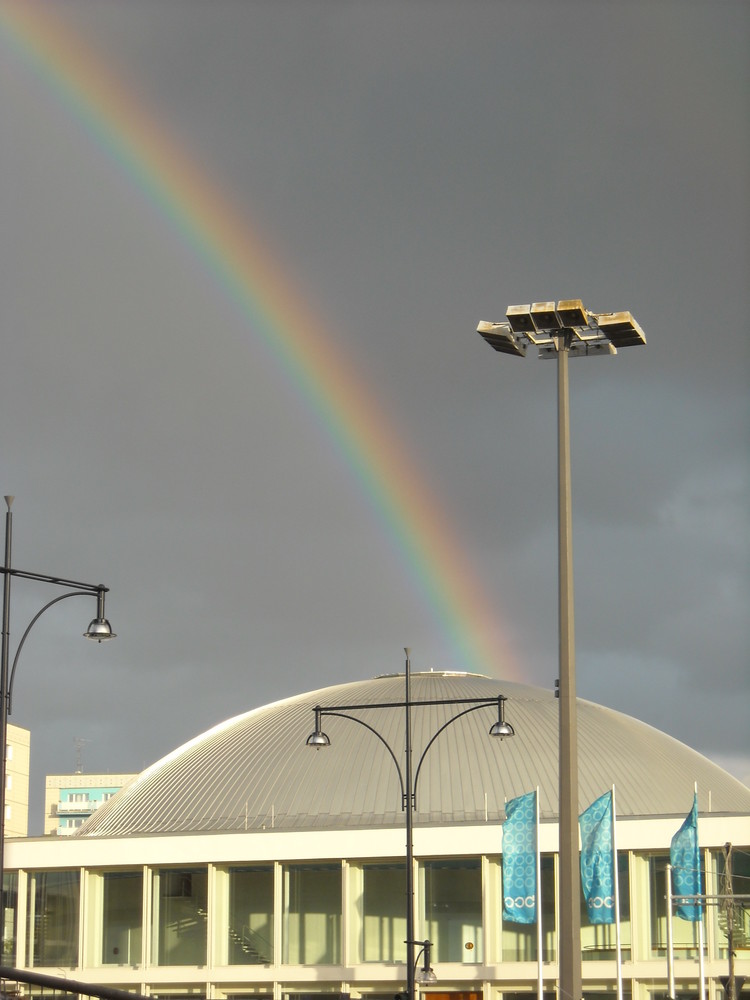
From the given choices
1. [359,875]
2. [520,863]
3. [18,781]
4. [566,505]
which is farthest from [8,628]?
[18,781]

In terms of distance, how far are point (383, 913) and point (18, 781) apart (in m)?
118

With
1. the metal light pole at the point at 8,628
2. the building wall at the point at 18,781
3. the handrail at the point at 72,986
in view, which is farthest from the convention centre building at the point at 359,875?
the building wall at the point at 18,781

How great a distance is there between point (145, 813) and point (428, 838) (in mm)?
17720

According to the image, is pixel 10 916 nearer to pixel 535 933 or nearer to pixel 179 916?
pixel 179 916

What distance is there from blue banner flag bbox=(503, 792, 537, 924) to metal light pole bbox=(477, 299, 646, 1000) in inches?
797

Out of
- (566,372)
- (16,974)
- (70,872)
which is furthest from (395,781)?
(16,974)

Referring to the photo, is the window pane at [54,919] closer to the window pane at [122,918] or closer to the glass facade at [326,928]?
the glass facade at [326,928]

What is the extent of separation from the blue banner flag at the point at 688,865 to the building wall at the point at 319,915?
953 cm

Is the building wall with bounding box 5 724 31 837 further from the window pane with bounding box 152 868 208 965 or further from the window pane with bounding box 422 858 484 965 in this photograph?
the window pane with bounding box 422 858 484 965

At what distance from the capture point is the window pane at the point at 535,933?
56.9 metres

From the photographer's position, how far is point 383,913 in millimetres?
59125

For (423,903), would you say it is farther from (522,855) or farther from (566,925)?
(566,925)

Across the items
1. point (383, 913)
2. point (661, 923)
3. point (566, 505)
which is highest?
point (566, 505)

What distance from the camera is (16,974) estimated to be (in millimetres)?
9969
